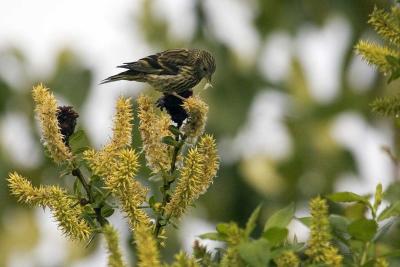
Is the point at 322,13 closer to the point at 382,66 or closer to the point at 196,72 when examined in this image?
the point at 196,72

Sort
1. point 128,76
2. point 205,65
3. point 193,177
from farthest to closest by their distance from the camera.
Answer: point 128,76, point 205,65, point 193,177

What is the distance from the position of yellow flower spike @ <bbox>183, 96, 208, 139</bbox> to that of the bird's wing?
11.1 ft

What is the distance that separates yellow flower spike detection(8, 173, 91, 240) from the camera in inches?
→ 148

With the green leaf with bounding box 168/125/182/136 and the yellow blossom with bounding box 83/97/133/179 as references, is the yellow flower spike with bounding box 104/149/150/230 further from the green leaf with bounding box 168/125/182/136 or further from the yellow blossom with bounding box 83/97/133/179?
the green leaf with bounding box 168/125/182/136

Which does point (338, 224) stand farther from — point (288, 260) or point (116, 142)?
point (116, 142)

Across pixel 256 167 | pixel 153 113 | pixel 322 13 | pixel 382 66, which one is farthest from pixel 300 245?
pixel 322 13

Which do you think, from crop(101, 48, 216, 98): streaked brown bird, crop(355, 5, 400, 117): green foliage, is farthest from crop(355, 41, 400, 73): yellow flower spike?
crop(101, 48, 216, 98): streaked brown bird

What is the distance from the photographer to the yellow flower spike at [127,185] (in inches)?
149

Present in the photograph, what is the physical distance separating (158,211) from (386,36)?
40.8 inches

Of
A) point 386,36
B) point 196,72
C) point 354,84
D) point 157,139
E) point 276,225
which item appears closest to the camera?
point 276,225

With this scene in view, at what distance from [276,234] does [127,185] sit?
764 millimetres

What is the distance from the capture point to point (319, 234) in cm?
312

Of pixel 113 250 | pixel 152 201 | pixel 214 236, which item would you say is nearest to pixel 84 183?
pixel 152 201

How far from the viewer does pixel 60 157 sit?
12.9 feet
